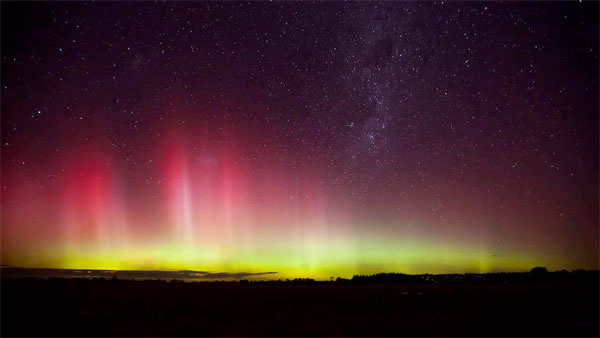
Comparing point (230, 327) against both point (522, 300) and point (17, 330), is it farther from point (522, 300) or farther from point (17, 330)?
point (522, 300)

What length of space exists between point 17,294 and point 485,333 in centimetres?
2028

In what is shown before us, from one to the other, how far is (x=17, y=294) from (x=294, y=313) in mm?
13285

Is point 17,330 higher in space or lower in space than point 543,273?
higher

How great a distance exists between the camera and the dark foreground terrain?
13.8 m

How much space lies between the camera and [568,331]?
13.4 metres

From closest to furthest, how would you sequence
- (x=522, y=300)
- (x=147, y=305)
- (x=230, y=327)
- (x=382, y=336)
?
1. (x=382, y=336)
2. (x=230, y=327)
3. (x=147, y=305)
4. (x=522, y=300)

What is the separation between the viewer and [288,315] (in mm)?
16781

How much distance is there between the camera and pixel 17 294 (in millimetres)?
19500

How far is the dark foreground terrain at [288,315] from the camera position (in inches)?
543

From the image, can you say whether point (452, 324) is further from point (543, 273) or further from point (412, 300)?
point (543, 273)

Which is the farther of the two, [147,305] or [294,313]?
[147,305]

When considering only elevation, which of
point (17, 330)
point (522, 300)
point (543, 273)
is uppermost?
point (17, 330)

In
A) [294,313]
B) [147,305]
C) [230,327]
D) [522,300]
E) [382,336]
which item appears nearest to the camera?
[382,336]

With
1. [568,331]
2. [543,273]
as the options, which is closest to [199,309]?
[568,331]
